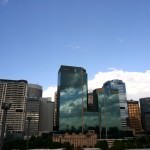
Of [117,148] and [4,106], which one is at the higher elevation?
[4,106]

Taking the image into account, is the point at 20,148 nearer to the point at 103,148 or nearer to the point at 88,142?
the point at 103,148

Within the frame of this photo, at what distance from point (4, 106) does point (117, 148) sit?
82.4 m

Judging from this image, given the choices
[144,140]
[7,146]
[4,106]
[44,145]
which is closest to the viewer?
[4,106]

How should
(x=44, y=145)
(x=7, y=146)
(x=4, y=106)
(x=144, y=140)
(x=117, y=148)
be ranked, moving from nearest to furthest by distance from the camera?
(x=4, y=106) < (x=117, y=148) < (x=7, y=146) < (x=44, y=145) < (x=144, y=140)

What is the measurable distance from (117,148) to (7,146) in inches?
2585

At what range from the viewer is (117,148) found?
125m

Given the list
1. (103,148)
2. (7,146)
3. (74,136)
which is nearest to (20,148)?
(7,146)

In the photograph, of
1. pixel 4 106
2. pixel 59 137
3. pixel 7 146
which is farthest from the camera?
pixel 59 137

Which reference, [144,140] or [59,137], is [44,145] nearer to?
[59,137]

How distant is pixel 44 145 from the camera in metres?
155

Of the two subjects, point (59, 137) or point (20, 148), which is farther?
point (59, 137)

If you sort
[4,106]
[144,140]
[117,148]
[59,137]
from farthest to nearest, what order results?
[59,137] < [144,140] < [117,148] < [4,106]

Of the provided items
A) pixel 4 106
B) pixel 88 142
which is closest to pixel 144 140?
pixel 88 142

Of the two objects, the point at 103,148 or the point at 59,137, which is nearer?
the point at 103,148
